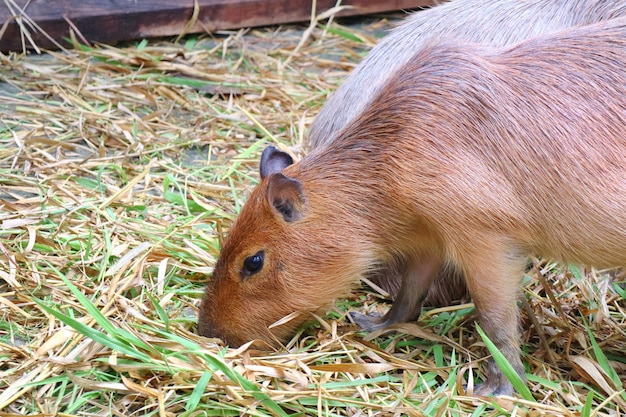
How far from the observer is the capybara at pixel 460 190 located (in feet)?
11.3

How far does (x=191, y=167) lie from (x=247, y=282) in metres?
1.73

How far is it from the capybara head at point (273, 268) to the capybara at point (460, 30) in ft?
3.13

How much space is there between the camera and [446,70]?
363cm

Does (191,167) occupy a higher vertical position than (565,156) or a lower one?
lower

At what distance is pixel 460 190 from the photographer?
3.44 m

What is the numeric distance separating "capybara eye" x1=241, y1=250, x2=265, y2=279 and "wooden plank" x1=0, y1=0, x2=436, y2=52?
326 centimetres

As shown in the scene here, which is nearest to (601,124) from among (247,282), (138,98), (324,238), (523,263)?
(523,263)

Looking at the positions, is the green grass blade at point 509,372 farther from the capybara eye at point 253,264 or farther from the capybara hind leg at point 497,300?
the capybara eye at point 253,264

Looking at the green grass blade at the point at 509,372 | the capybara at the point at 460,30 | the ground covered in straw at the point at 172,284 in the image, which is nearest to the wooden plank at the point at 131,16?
the ground covered in straw at the point at 172,284

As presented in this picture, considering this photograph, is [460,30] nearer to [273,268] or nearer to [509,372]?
[273,268]

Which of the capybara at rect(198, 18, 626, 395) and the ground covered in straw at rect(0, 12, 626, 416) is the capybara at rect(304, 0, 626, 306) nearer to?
the ground covered in straw at rect(0, 12, 626, 416)

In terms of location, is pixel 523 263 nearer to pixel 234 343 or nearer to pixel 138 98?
pixel 234 343

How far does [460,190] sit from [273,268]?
80cm

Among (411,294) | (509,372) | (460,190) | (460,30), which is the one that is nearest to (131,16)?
(460,30)
